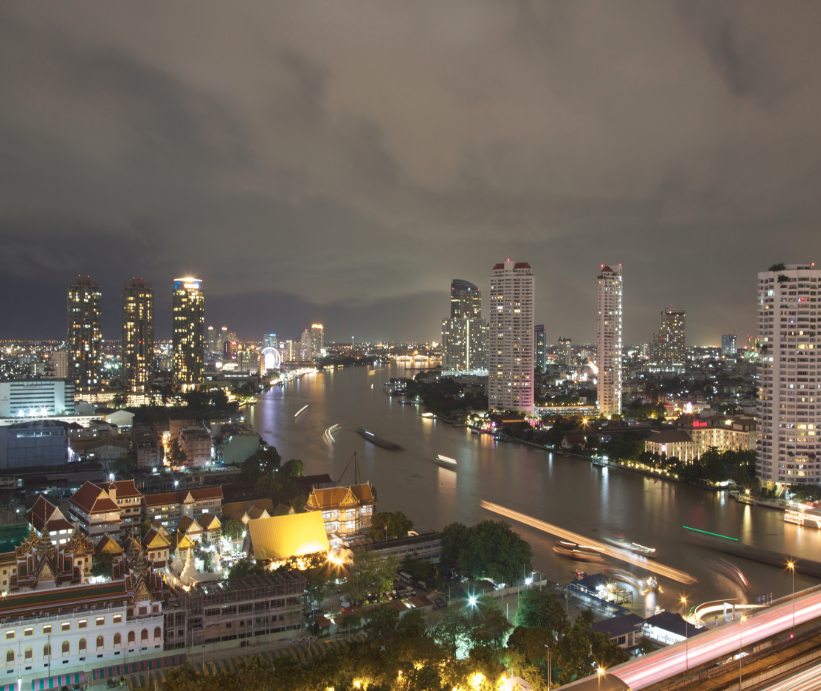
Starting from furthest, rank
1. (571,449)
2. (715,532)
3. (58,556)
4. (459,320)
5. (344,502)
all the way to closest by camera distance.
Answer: (459,320), (571,449), (715,532), (344,502), (58,556)

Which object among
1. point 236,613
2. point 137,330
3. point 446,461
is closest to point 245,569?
point 236,613

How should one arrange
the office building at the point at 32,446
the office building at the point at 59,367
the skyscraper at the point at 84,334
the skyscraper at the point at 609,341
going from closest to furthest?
the office building at the point at 32,446, the skyscraper at the point at 609,341, the skyscraper at the point at 84,334, the office building at the point at 59,367

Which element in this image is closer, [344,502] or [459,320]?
[344,502]

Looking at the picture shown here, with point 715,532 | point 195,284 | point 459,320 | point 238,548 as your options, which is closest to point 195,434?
point 238,548

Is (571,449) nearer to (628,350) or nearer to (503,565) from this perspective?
(503,565)

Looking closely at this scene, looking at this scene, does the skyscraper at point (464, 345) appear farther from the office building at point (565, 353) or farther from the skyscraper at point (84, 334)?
the skyscraper at point (84, 334)

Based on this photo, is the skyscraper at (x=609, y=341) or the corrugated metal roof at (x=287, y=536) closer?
the corrugated metal roof at (x=287, y=536)

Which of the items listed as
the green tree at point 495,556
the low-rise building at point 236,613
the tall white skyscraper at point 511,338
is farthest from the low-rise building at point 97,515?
the tall white skyscraper at point 511,338

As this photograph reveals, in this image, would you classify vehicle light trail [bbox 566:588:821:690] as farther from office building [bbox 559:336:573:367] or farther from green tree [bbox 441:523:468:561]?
office building [bbox 559:336:573:367]

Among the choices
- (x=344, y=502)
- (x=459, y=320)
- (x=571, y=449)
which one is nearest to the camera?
(x=344, y=502)
